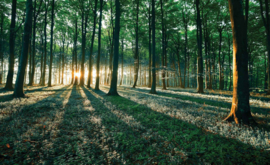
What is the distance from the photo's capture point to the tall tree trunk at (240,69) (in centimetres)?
487

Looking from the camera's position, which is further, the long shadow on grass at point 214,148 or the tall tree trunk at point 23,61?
the tall tree trunk at point 23,61

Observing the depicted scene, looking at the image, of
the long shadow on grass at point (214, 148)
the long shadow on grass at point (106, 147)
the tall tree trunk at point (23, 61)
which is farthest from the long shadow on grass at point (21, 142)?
the tall tree trunk at point (23, 61)

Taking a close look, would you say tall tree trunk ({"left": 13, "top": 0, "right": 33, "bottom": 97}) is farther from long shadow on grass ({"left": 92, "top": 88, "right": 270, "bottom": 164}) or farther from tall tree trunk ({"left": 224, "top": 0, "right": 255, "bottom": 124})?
tall tree trunk ({"left": 224, "top": 0, "right": 255, "bottom": 124})

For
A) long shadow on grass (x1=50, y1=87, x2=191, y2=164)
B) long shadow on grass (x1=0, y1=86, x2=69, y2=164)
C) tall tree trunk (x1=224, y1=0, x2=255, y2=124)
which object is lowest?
long shadow on grass (x1=50, y1=87, x2=191, y2=164)

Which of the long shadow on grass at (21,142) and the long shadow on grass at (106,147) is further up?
the long shadow on grass at (21,142)

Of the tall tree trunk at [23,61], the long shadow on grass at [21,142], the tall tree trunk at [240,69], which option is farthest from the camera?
the tall tree trunk at [23,61]

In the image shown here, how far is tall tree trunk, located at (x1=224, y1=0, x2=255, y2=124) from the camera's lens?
487cm

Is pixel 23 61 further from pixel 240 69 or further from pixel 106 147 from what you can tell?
pixel 240 69

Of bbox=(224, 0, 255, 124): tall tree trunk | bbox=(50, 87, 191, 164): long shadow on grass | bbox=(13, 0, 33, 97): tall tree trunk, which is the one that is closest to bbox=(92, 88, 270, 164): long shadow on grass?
bbox=(50, 87, 191, 164): long shadow on grass

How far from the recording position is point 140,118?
561 centimetres

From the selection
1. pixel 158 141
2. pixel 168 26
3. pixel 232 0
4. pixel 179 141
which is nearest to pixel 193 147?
pixel 179 141

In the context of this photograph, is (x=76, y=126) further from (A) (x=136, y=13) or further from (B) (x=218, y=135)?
(A) (x=136, y=13)

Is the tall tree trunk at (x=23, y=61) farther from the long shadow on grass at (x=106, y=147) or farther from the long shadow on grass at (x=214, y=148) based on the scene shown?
the long shadow on grass at (x=214, y=148)

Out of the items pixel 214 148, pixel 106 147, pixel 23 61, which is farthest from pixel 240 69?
pixel 23 61
